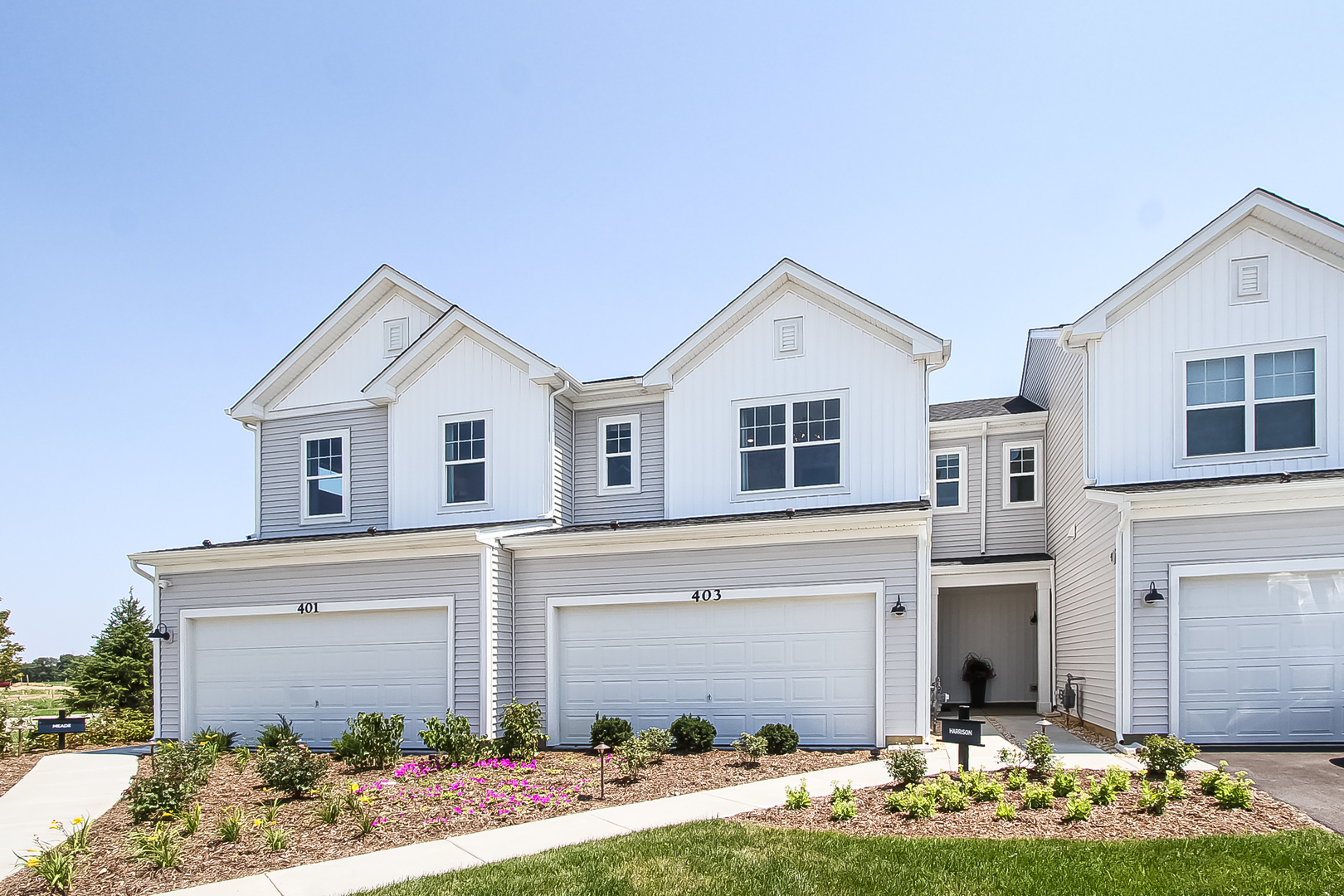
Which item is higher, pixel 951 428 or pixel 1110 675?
pixel 951 428

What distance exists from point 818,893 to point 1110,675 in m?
8.79

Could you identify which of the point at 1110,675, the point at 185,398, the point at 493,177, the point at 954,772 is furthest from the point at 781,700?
the point at 185,398

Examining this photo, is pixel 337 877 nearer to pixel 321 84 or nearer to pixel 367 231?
pixel 321 84

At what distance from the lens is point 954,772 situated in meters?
9.66

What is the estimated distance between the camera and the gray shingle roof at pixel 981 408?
1825cm

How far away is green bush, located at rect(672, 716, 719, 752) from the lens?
11977 millimetres

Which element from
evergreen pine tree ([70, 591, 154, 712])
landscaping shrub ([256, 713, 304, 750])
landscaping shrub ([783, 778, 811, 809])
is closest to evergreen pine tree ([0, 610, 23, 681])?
evergreen pine tree ([70, 591, 154, 712])

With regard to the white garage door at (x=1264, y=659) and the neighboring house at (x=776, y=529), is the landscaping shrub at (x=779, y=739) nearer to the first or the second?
the neighboring house at (x=776, y=529)

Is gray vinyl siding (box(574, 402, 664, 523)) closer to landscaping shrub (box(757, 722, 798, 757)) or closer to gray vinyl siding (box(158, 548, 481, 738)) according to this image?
gray vinyl siding (box(158, 548, 481, 738))

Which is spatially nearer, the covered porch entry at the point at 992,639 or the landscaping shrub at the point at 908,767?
the landscaping shrub at the point at 908,767

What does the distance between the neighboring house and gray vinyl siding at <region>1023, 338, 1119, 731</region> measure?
106 millimetres

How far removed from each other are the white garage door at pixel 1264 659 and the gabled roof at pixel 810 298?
5446 mm

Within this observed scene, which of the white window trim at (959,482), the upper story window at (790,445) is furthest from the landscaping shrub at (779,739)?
the white window trim at (959,482)

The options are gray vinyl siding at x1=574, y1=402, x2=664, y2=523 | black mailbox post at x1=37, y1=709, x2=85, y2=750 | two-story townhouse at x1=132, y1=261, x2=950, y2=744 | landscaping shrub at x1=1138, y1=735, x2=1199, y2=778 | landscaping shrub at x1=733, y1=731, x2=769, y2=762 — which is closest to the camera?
landscaping shrub at x1=1138, y1=735, x2=1199, y2=778
